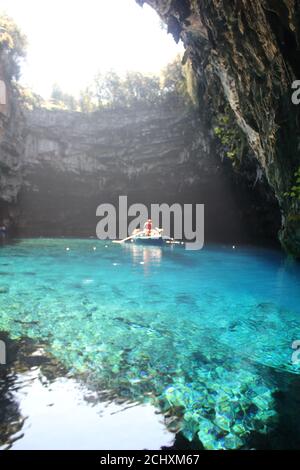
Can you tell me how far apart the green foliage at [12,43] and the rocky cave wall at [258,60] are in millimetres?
16437

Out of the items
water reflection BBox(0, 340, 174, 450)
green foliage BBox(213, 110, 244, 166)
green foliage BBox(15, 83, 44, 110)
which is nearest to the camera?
water reflection BBox(0, 340, 174, 450)

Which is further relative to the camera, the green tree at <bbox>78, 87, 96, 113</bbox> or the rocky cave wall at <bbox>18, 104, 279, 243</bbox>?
the green tree at <bbox>78, 87, 96, 113</bbox>

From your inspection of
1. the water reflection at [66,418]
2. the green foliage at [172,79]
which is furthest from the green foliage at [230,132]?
the water reflection at [66,418]

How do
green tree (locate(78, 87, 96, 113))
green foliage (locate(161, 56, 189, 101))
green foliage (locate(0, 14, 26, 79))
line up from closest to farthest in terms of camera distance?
green foliage (locate(0, 14, 26, 79))
green foliage (locate(161, 56, 189, 101))
green tree (locate(78, 87, 96, 113))

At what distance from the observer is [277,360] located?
4504mm

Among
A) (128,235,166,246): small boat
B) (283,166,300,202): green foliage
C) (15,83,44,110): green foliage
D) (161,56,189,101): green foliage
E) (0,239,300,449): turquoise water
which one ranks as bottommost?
(0,239,300,449): turquoise water

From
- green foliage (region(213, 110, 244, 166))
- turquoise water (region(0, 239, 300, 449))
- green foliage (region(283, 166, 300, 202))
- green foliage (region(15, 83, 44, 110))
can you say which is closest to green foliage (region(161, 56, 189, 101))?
green foliage (region(15, 83, 44, 110))

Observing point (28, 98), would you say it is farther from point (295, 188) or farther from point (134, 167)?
point (295, 188)

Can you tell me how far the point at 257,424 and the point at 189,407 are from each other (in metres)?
0.60

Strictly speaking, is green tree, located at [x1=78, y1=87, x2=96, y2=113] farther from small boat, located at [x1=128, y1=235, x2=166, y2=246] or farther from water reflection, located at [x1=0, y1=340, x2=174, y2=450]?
water reflection, located at [x1=0, y1=340, x2=174, y2=450]

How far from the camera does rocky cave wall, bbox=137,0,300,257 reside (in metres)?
8.79

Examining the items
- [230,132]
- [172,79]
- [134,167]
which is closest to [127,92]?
[172,79]

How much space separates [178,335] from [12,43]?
87.8 feet

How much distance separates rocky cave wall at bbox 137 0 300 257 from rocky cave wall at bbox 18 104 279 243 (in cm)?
1250
